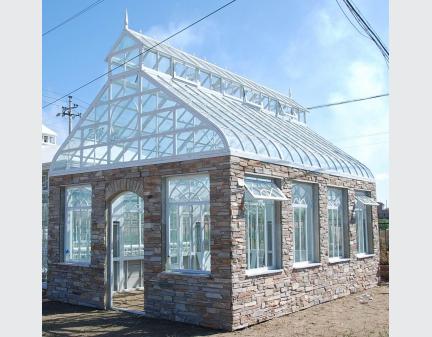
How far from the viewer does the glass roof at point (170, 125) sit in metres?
11.6

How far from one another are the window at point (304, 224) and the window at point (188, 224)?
9.43ft

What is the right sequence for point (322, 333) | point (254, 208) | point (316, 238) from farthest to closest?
point (316, 238) → point (254, 208) → point (322, 333)

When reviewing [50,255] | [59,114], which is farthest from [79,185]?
[59,114]

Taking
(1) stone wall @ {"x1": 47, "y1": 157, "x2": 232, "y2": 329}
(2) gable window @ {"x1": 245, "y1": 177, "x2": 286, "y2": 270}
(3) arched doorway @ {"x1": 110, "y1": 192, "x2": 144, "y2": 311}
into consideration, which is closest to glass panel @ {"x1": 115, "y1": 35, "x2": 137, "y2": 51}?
(1) stone wall @ {"x1": 47, "y1": 157, "x2": 232, "y2": 329}

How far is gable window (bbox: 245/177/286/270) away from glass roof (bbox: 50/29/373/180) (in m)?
0.76

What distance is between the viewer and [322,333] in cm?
998

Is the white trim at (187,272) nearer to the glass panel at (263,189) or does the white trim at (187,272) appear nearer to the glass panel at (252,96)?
the glass panel at (263,189)

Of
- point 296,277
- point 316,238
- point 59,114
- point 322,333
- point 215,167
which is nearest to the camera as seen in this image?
point 322,333

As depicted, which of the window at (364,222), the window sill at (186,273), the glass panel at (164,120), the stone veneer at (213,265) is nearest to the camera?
the stone veneer at (213,265)

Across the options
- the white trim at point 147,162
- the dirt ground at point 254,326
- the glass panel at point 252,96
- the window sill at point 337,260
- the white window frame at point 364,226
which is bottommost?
the dirt ground at point 254,326

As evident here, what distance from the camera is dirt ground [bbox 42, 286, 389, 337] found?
9.96 metres

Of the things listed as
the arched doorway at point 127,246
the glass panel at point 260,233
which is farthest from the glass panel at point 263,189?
the arched doorway at point 127,246

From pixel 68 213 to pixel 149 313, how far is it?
15.7ft

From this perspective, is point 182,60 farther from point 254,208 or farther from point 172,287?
point 172,287
